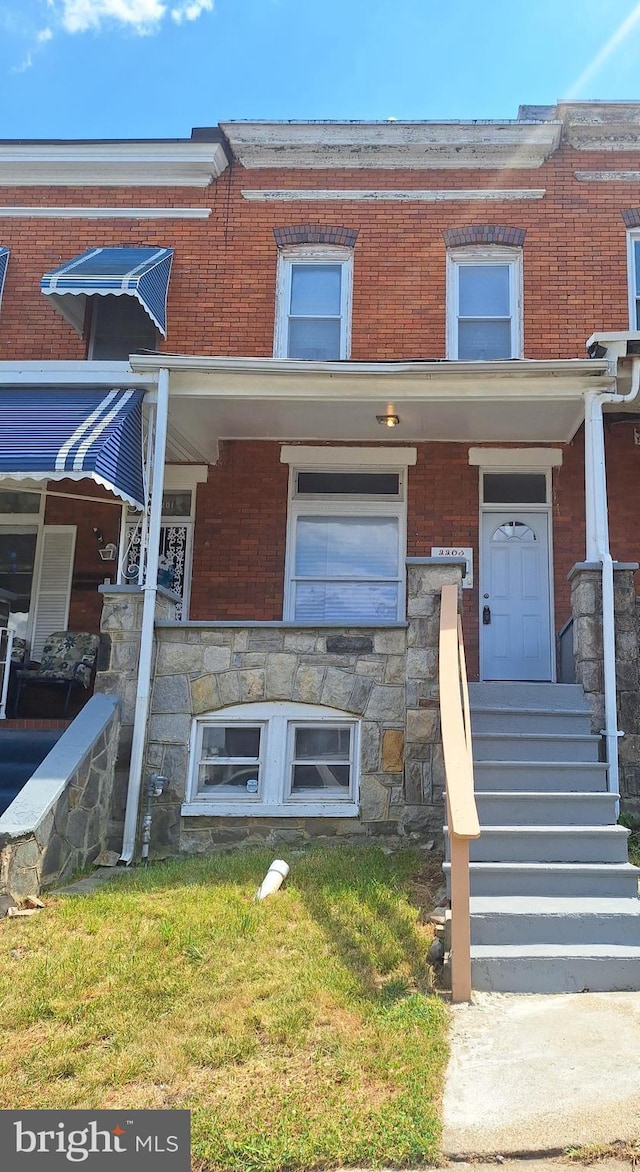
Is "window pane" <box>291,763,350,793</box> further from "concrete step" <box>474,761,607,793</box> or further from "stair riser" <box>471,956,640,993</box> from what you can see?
"stair riser" <box>471,956,640,993</box>

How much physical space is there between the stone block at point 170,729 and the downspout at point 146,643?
12cm

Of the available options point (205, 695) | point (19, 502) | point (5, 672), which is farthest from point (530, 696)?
point (19, 502)

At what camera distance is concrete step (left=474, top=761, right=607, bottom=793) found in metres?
6.00

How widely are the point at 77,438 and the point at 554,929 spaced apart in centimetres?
534

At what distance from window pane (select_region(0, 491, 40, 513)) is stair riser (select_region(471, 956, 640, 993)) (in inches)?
309

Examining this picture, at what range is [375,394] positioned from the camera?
310 inches

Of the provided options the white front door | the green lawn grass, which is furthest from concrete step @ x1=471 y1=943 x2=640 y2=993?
the white front door

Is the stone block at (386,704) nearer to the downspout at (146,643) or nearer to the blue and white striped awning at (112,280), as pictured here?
the downspout at (146,643)

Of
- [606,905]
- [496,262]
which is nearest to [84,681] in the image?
[606,905]

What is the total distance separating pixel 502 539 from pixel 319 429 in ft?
8.06

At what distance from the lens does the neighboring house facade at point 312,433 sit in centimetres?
715

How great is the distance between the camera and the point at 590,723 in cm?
677

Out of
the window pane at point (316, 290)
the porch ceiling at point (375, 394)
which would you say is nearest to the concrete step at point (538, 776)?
the porch ceiling at point (375, 394)

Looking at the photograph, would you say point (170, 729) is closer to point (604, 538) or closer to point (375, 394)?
point (375, 394)
